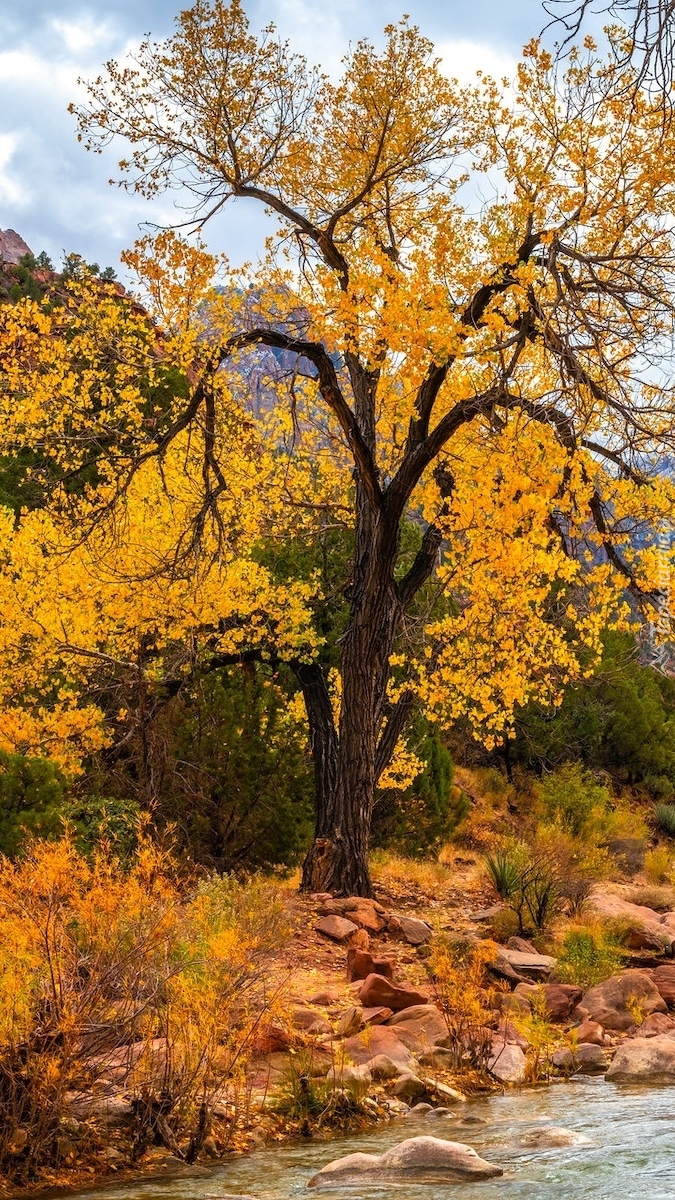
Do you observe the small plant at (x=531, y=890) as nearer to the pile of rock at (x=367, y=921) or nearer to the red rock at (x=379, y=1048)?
the pile of rock at (x=367, y=921)

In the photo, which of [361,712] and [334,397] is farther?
[361,712]

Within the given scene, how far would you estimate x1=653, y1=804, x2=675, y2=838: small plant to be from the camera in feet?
87.0

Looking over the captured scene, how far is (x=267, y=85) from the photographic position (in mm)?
10312

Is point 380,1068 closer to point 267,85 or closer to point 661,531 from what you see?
point 661,531

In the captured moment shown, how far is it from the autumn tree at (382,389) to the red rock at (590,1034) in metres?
3.82

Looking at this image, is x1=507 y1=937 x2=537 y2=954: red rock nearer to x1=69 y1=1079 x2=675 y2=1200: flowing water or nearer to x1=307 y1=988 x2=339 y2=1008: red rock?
x1=307 y1=988 x2=339 y2=1008: red rock

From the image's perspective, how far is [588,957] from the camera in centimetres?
1009

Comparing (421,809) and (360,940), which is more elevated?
(421,809)

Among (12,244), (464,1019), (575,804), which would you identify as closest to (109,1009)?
(464,1019)

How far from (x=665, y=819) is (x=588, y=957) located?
1759 cm

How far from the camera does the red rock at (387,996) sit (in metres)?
8.20

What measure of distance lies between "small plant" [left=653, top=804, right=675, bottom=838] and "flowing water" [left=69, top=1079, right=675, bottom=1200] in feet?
68.4

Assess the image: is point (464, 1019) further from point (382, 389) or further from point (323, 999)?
point (382, 389)

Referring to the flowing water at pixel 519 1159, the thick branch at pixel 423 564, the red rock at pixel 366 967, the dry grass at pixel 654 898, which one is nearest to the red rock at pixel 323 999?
the red rock at pixel 366 967
